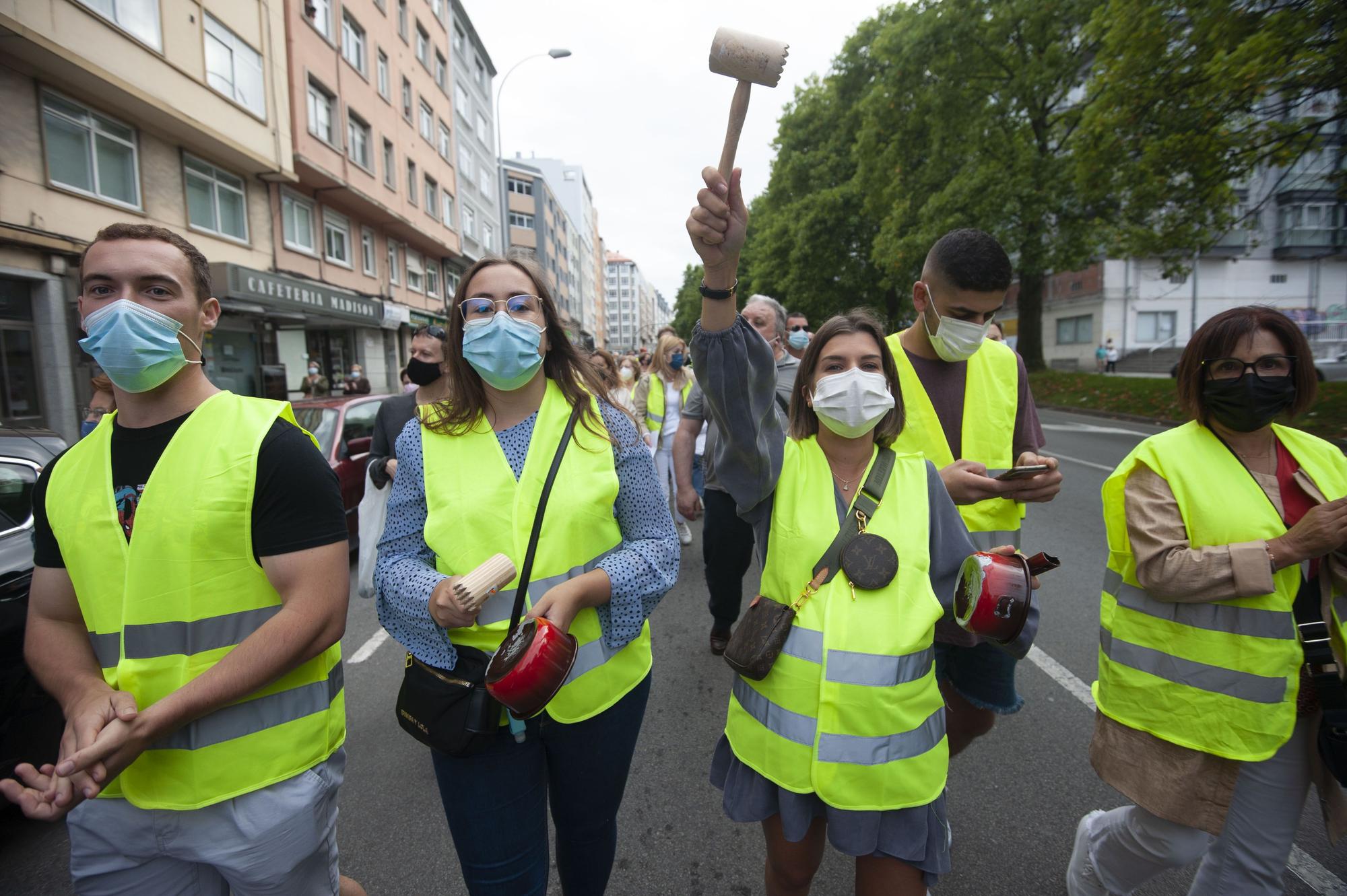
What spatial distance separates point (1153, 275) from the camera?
32844mm

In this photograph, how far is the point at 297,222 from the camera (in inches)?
652

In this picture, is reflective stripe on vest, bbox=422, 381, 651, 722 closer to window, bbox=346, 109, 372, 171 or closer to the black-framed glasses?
the black-framed glasses

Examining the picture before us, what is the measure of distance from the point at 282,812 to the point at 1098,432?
49.6 feet

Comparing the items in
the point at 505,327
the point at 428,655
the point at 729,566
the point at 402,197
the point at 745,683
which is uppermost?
the point at 402,197

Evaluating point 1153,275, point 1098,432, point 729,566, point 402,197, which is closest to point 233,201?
point 402,197

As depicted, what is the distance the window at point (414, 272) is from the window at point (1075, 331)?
1299 inches

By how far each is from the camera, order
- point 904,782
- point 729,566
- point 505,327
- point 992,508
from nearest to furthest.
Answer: point 904,782, point 505,327, point 992,508, point 729,566

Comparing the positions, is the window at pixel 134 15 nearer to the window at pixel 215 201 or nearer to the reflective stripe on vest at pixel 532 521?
the window at pixel 215 201

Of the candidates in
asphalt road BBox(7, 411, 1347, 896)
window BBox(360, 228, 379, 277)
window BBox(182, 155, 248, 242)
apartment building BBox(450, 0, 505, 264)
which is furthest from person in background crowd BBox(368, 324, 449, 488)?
apartment building BBox(450, 0, 505, 264)

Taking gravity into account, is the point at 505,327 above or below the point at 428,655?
above

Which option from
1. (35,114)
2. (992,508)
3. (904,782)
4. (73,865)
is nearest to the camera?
(73,865)

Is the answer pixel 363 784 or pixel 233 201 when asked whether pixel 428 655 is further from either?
pixel 233 201

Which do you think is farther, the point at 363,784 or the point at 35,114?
the point at 35,114

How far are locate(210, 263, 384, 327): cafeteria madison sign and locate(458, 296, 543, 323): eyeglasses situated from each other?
11.3 meters
